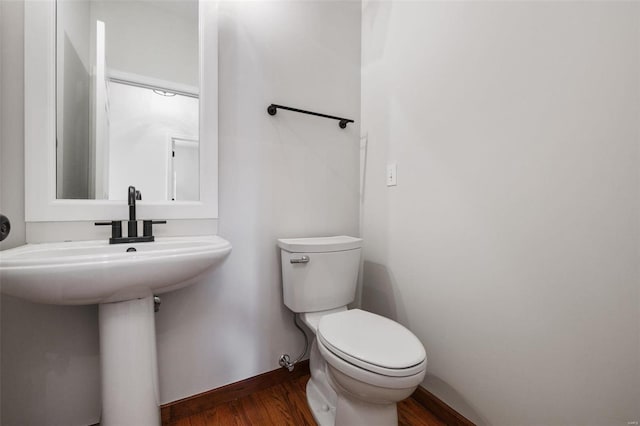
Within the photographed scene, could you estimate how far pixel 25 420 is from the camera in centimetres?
90

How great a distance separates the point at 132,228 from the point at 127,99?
553 mm

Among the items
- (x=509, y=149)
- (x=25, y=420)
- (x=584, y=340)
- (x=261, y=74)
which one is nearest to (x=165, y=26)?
(x=261, y=74)

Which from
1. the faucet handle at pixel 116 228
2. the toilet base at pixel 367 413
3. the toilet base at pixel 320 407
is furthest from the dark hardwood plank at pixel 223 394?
the faucet handle at pixel 116 228

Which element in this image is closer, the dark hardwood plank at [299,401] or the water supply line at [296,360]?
the dark hardwood plank at [299,401]

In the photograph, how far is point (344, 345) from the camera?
0.85 metres

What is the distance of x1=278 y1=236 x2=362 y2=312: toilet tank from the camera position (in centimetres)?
120

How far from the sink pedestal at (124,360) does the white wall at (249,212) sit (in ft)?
0.81

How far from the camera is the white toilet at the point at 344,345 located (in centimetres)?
78

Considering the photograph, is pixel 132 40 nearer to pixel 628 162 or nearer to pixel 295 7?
pixel 295 7

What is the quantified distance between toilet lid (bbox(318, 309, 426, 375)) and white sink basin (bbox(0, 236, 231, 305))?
49 cm

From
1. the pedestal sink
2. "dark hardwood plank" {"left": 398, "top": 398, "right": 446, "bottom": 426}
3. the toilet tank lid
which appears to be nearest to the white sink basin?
the pedestal sink

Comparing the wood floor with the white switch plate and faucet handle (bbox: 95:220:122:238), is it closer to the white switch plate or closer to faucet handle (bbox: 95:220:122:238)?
faucet handle (bbox: 95:220:122:238)

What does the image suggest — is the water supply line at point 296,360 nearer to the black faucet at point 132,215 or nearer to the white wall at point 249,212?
the white wall at point 249,212

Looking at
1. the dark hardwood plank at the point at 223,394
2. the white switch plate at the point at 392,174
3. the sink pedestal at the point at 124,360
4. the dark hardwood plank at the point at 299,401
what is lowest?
the dark hardwood plank at the point at 299,401
